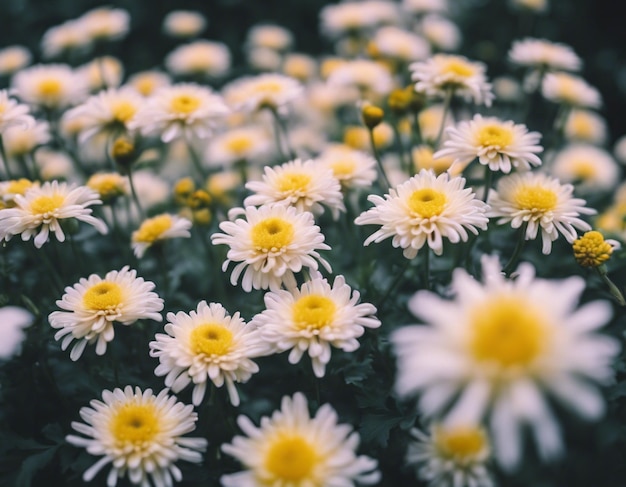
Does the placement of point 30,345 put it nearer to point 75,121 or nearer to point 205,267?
point 205,267

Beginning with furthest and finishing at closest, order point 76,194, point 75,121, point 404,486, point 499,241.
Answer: point 75,121 → point 499,241 → point 76,194 → point 404,486

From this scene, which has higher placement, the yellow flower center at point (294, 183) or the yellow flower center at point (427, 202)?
the yellow flower center at point (427, 202)

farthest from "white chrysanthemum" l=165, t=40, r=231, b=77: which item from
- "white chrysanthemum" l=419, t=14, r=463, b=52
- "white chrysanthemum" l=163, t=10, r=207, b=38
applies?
"white chrysanthemum" l=419, t=14, r=463, b=52

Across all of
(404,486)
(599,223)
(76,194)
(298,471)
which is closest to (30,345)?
(76,194)

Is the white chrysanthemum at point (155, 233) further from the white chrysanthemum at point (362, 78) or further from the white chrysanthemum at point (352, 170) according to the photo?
the white chrysanthemum at point (362, 78)

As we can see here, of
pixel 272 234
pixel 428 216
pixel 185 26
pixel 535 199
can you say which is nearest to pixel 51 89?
pixel 185 26

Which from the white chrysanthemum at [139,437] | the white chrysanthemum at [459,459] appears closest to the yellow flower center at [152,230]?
the white chrysanthemum at [139,437]
